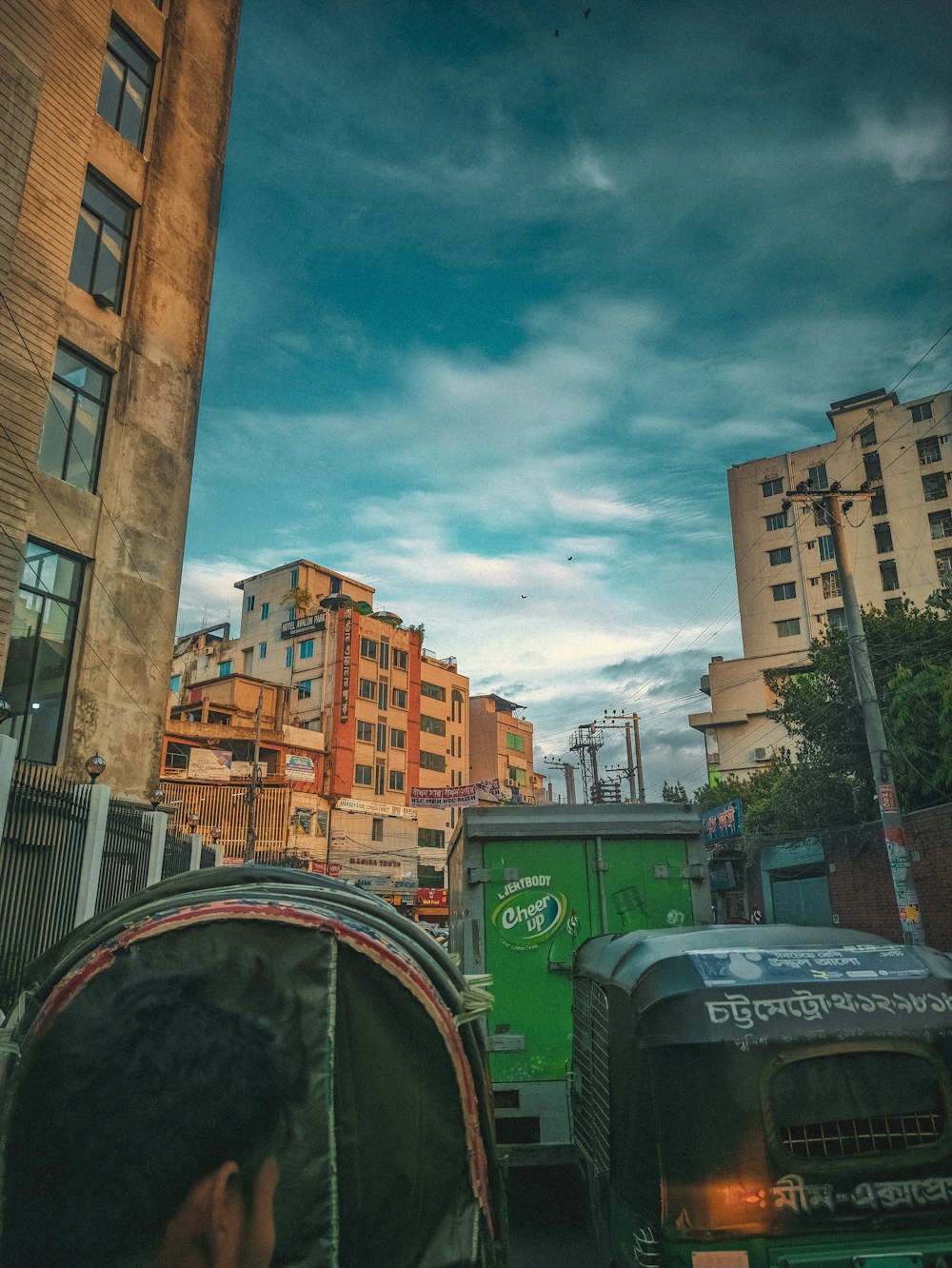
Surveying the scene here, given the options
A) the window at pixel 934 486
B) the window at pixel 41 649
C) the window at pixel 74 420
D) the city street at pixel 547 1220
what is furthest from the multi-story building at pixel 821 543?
the city street at pixel 547 1220

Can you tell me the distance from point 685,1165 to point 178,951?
211 centimetres

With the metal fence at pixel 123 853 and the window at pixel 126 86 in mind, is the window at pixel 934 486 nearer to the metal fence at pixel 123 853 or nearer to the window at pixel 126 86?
the window at pixel 126 86

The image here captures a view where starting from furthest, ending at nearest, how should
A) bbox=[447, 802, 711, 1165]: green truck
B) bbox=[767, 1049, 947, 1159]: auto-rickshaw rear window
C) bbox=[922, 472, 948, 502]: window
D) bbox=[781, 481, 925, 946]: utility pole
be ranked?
1. bbox=[922, 472, 948, 502]: window
2. bbox=[781, 481, 925, 946]: utility pole
3. bbox=[447, 802, 711, 1165]: green truck
4. bbox=[767, 1049, 947, 1159]: auto-rickshaw rear window

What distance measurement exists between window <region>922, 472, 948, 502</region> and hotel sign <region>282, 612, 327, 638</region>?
136 feet

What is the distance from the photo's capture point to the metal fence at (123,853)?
493 inches

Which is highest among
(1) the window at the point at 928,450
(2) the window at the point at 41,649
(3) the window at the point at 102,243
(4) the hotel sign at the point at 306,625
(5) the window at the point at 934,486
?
(1) the window at the point at 928,450

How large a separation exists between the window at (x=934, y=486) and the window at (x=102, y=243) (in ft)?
180

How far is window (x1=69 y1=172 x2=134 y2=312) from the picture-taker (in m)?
15.5

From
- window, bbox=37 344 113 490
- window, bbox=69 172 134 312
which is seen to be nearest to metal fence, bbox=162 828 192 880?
window, bbox=37 344 113 490

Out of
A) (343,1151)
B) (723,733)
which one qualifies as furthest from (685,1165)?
(723,733)

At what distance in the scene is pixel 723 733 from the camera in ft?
195

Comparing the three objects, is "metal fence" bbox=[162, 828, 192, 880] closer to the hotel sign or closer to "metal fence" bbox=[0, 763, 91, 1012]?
"metal fence" bbox=[0, 763, 91, 1012]

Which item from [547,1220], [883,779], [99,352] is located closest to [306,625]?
[99,352]

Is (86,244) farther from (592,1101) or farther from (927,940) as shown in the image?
(927,940)
